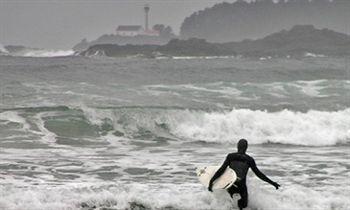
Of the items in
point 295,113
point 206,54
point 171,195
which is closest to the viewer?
point 171,195

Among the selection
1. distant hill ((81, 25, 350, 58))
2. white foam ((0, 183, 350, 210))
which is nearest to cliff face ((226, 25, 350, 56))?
distant hill ((81, 25, 350, 58))

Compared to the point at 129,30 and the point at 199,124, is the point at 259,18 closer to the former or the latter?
the point at 129,30

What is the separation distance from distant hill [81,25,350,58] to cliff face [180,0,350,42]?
56680 millimetres

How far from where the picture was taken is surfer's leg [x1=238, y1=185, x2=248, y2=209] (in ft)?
27.6

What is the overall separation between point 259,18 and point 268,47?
76.2 meters

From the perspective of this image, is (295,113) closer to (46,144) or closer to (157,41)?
(46,144)

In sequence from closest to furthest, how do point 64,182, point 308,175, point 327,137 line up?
point 64,182
point 308,175
point 327,137

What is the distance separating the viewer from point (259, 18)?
620ft

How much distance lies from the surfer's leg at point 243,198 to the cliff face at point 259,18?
16946 cm

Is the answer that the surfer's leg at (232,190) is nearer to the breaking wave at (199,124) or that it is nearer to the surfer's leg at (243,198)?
the surfer's leg at (243,198)

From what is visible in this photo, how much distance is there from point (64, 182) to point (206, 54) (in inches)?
3182

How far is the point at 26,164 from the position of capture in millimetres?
12227

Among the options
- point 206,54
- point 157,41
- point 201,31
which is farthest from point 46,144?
point 201,31

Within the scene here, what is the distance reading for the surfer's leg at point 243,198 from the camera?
840 centimetres
